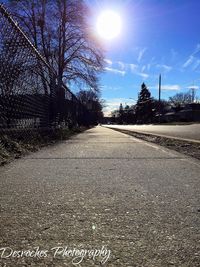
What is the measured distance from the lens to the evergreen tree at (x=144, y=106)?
138m

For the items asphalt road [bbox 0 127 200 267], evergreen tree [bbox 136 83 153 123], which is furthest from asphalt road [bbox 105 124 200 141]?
evergreen tree [bbox 136 83 153 123]

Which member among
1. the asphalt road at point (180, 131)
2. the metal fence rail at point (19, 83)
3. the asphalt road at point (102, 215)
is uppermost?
the metal fence rail at point (19, 83)

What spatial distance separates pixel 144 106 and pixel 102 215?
138 m

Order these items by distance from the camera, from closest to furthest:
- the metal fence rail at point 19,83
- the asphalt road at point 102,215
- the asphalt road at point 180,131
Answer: the asphalt road at point 102,215 → the metal fence rail at point 19,83 → the asphalt road at point 180,131

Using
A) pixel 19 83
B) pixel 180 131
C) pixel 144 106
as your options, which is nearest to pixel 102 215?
pixel 19 83

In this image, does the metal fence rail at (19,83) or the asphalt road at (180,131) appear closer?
the metal fence rail at (19,83)

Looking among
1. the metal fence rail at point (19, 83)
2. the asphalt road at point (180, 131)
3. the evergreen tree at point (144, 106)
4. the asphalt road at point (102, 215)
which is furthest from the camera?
the evergreen tree at point (144, 106)

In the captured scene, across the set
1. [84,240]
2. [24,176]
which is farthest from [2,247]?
[24,176]

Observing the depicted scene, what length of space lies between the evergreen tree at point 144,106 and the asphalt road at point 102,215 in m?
130

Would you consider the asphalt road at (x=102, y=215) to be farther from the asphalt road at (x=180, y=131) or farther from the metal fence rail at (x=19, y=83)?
the asphalt road at (x=180, y=131)

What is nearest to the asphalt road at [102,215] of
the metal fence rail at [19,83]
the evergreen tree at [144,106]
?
the metal fence rail at [19,83]

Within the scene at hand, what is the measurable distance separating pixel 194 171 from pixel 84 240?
10.8ft

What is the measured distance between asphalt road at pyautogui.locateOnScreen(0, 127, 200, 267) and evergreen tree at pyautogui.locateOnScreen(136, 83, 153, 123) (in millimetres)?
130128

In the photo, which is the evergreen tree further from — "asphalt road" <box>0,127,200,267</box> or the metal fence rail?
"asphalt road" <box>0,127,200,267</box>
